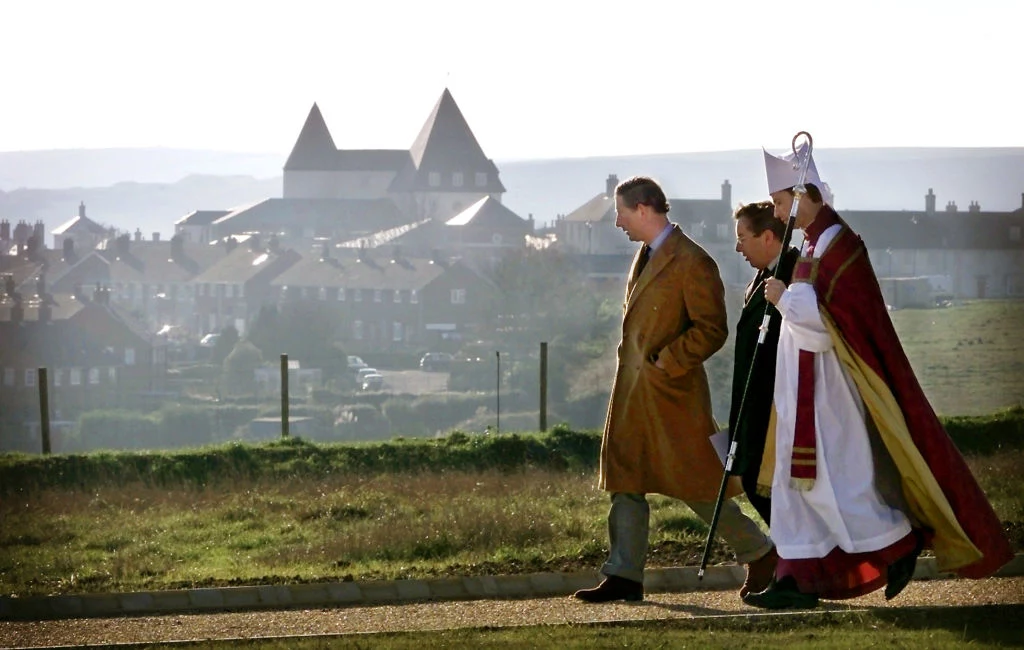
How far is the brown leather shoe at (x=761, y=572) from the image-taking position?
23.7ft

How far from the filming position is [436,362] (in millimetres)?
92188

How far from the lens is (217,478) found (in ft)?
49.7

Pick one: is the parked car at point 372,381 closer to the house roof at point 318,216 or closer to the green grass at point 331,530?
the house roof at point 318,216

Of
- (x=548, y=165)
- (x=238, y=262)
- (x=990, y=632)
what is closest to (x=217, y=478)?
(x=990, y=632)

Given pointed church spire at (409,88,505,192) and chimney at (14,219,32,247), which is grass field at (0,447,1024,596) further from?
pointed church spire at (409,88,505,192)

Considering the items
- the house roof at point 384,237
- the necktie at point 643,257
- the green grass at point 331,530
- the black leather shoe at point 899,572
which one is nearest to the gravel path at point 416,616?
the black leather shoe at point 899,572

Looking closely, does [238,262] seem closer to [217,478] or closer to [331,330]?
[331,330]

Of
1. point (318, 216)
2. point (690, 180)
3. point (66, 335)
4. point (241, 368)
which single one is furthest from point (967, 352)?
point (318, 216)

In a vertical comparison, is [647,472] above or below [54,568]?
above

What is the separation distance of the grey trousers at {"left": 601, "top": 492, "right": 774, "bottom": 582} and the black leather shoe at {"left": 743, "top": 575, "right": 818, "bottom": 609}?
419 mm

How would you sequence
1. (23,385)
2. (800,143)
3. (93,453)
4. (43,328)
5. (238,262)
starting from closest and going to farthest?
(800,143) < (93,453) < (23,385) < (43,328) < (238,262)

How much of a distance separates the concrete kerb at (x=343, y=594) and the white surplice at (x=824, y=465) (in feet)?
3.73

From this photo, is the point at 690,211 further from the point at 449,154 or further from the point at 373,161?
the point at 373,161

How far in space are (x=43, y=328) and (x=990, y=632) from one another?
3005 inches
